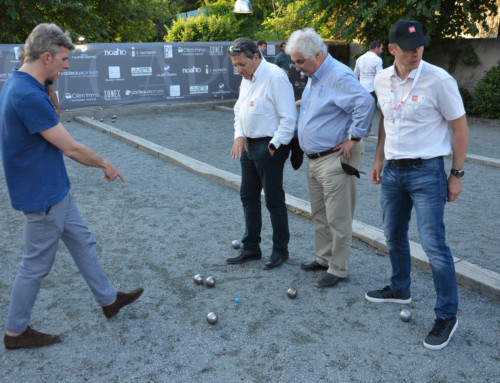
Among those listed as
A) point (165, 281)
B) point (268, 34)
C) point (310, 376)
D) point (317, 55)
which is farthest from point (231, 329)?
point (268, 34)

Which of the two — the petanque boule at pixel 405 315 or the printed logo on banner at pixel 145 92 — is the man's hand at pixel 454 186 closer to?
the petanque boule at pixel 405 315

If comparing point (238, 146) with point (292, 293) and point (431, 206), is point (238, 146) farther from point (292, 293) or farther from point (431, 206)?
point (431, 206)

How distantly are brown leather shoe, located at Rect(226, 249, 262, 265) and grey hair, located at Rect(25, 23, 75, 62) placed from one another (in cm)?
242

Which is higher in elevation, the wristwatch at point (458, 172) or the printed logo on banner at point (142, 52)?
the printed logo on banner at point (142, 52)

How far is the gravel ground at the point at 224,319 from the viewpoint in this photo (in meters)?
2.98

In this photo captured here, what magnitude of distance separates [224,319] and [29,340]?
1.31 m

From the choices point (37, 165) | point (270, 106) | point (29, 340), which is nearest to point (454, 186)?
point (270, 106)

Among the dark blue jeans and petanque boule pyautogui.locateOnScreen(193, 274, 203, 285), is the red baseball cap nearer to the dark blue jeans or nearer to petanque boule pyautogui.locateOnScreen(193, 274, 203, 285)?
the dark blue jeans

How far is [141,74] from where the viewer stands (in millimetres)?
16031

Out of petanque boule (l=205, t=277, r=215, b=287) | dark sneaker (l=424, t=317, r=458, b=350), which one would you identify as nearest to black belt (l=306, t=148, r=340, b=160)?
petanque boule (l=205, t=277, r=215, b=287)

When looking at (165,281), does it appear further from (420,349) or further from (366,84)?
(366,84)

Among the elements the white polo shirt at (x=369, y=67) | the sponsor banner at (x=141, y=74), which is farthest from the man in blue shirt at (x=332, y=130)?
the sponsor banner at (x=141, y=74)

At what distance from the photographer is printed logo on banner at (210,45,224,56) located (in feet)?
55.4

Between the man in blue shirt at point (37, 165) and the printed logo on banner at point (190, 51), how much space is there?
1388 cm
